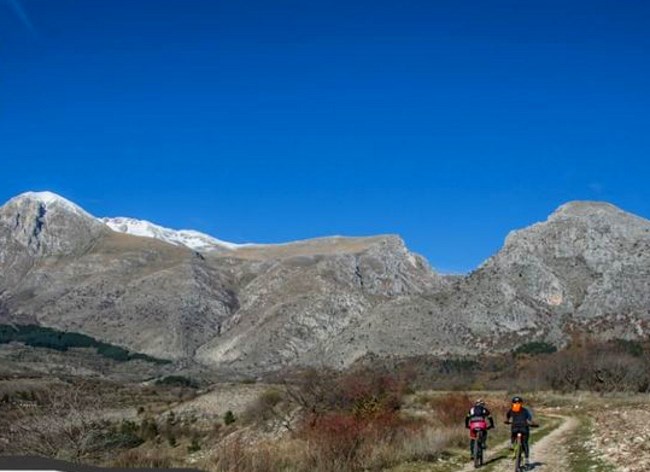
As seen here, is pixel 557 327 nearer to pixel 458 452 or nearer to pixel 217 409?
pixel 217 409

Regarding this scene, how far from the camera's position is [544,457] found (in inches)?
952

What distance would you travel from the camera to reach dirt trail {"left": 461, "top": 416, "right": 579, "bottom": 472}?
20992 mm

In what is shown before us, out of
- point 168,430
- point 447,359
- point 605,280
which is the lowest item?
point 168,430

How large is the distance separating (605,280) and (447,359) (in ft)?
118

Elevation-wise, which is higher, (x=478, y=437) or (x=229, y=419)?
(x=478, y=437)

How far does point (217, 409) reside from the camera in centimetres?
8306

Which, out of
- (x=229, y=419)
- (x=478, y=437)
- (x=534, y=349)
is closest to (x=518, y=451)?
(x=478, y=437)

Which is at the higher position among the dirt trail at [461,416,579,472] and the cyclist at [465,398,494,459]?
the cyclist at [465,398,494,459]

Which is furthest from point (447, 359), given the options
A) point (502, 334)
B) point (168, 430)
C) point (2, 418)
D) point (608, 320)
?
point (2, 418)

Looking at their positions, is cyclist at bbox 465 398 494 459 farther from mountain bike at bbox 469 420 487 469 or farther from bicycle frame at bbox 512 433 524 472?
bicycle frame at bbox 512 433 524 472

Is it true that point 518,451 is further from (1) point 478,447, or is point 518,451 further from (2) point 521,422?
(1) point 478,447

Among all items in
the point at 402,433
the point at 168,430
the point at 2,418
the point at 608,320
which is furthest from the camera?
the point at 608,320


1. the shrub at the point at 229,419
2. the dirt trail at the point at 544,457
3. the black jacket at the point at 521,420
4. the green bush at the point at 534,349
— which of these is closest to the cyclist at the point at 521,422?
the black jacket at the point at 521,420

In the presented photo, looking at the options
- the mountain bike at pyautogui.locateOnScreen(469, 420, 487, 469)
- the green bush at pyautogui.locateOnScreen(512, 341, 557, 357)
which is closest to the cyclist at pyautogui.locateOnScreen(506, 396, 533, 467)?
the mountain bike at pyautogui.locateOnScreen(469, 420, 487, 469)
